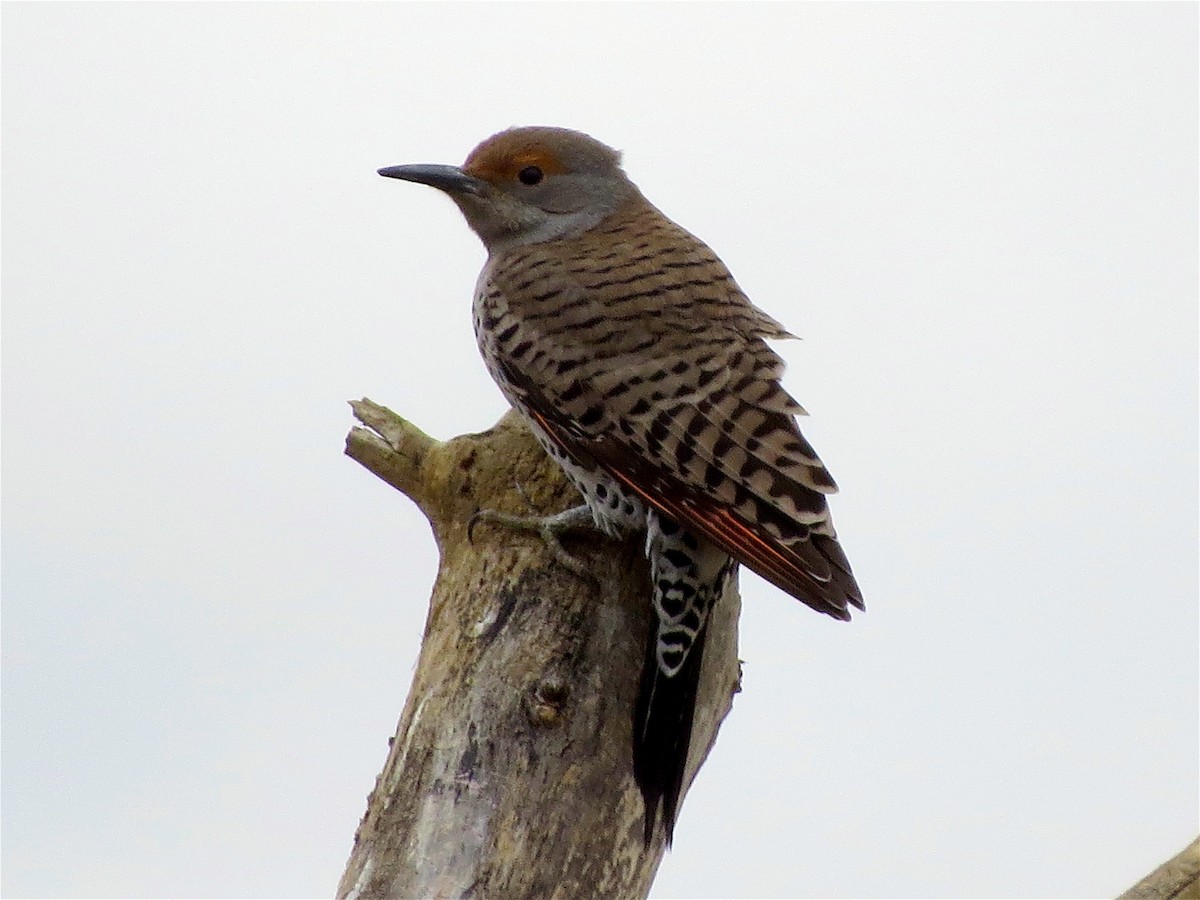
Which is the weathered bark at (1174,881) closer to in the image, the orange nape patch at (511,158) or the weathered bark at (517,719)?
the weathered bark at (517,719)

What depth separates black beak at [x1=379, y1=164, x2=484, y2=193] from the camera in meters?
4.99

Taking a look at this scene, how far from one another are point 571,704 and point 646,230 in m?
1.71

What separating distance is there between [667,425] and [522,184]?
131 cm

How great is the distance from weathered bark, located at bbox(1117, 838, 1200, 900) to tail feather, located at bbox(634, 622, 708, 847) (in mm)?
1053

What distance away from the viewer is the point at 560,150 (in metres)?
5.02

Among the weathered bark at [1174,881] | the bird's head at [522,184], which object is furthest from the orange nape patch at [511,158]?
the weathered bark at [1174,881]

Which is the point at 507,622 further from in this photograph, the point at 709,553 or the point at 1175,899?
the point at 1175,899

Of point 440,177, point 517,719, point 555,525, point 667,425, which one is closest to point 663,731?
point 517,719

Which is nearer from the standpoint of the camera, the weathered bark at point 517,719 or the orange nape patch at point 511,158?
the weathered bark at point 517,719

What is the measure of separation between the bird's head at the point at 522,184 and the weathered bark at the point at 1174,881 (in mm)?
2535

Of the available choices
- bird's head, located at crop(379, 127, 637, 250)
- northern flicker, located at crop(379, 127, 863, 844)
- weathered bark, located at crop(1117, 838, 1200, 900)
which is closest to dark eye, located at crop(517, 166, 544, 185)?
bird's head, located at crop(379, 127, 637, 250)

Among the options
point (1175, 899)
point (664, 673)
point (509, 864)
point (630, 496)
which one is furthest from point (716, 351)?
point (1175, 899)

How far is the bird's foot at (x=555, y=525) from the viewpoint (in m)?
4.01

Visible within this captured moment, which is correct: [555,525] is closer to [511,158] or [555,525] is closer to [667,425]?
[667,425]
